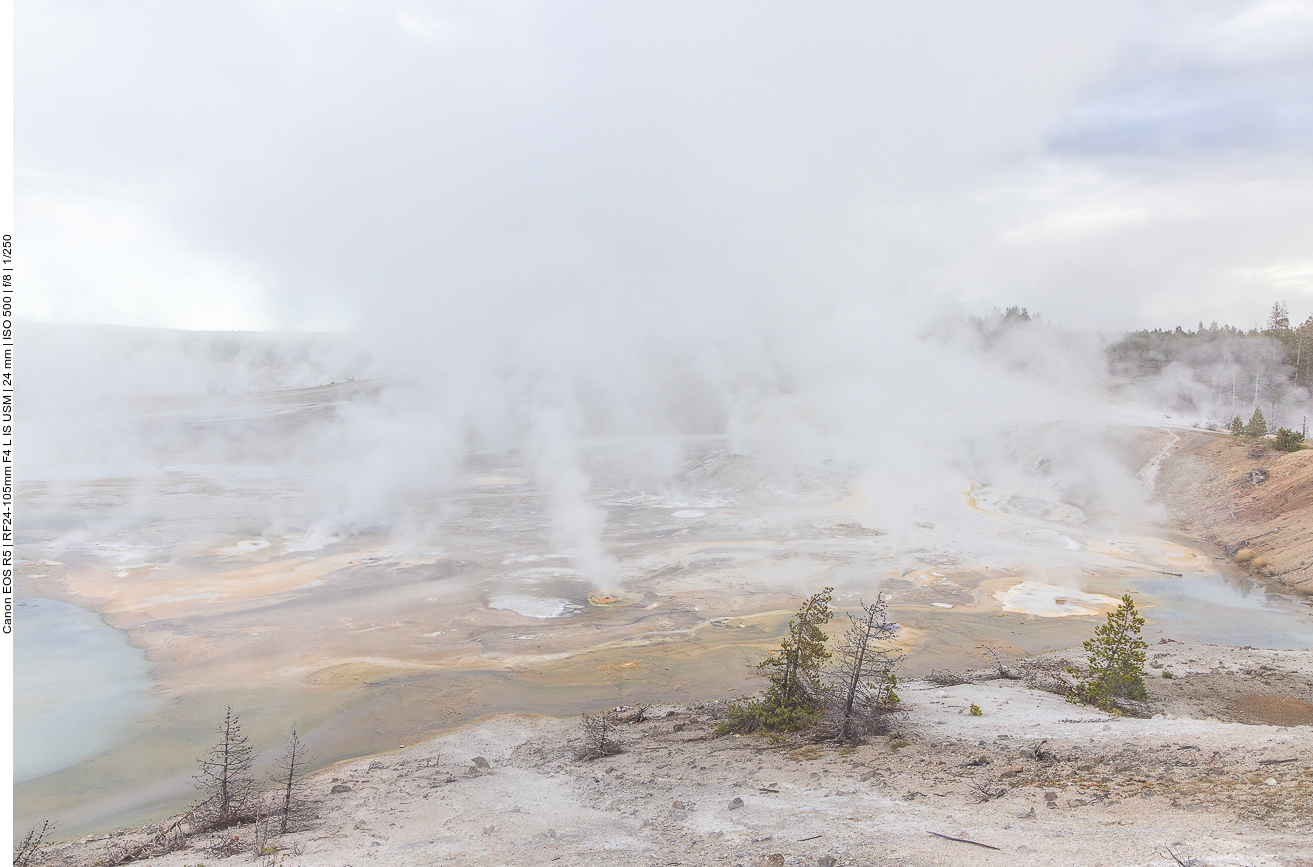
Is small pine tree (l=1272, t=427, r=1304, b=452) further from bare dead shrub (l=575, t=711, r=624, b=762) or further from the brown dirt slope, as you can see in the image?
bare dead shrub (l=575, t=711, r=624, b=762)

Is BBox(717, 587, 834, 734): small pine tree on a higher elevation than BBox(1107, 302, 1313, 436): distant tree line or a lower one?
lower

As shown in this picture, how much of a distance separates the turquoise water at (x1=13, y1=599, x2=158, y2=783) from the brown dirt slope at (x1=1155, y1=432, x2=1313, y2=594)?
33092 mm

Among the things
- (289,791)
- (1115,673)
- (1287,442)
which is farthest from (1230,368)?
(289,791)

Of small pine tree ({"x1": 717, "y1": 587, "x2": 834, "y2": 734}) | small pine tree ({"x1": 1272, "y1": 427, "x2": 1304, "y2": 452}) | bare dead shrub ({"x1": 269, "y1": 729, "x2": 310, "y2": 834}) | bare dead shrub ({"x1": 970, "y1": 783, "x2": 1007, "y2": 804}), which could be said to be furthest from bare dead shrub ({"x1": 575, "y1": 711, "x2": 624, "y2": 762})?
small pine tree ({"x1": 1272, "y1": 427, "x2": 1304, "y2": 452})

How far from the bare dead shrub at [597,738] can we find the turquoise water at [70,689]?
8.49m

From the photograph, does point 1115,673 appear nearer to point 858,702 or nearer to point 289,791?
point 858,702

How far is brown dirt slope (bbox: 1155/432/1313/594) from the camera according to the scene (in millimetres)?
24078

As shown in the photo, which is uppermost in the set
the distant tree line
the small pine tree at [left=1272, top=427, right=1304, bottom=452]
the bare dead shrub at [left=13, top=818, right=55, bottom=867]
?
the distant tree line

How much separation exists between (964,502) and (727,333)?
2989cm

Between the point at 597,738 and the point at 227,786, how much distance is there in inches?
223

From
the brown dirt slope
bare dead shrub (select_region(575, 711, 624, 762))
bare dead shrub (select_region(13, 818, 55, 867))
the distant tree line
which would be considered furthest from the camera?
the distant tree line

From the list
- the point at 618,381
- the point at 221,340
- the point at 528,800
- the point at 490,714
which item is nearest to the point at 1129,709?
the point at 528,800

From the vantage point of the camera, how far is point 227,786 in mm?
10109

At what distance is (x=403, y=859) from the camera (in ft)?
24.5
